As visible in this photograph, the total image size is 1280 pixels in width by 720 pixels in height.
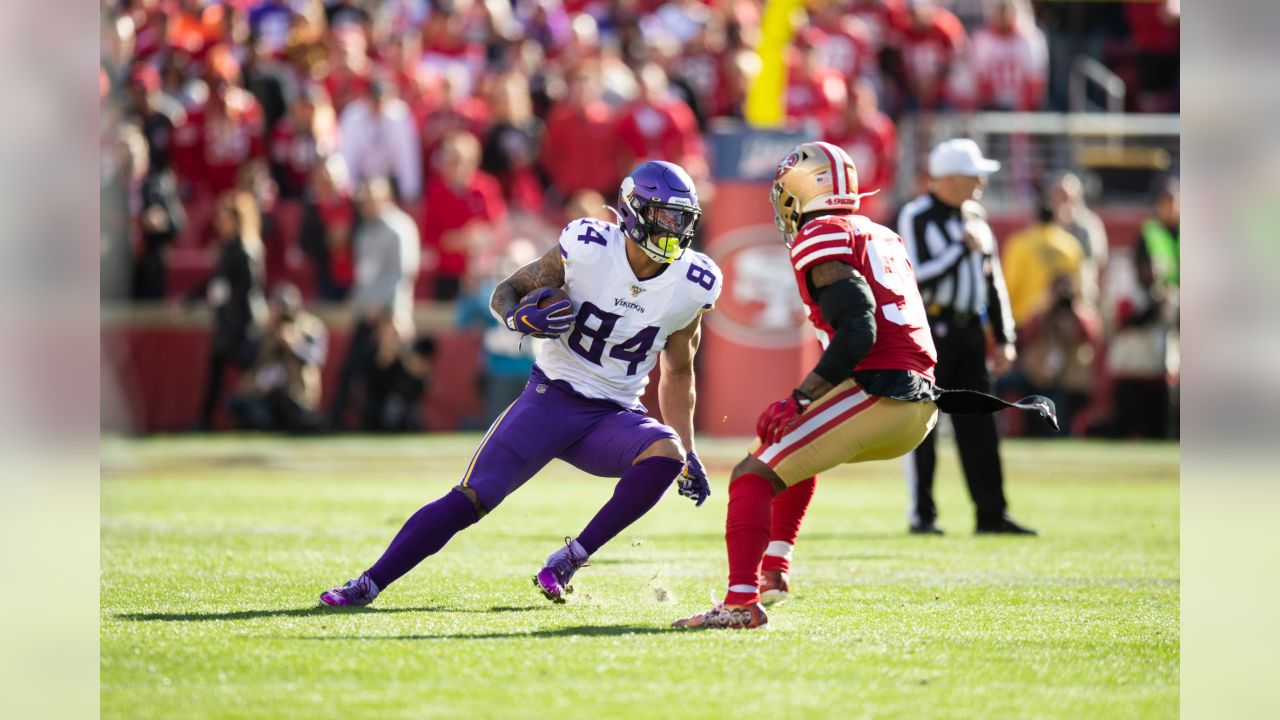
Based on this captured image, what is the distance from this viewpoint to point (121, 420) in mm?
15109

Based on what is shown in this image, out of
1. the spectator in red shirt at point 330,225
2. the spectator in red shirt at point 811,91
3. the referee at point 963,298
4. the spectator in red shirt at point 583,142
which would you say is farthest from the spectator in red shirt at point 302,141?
the referee at point 963,298

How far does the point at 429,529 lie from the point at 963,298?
4.15 meters

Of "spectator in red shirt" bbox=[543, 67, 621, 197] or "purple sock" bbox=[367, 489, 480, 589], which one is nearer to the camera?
"purple sock" bbox=[367, 489, 480, 589]

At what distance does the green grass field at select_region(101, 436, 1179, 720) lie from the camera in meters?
4.99

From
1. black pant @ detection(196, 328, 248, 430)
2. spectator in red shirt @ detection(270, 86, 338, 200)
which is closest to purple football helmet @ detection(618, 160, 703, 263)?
black pant @ detection(196, 328, 248, 430)

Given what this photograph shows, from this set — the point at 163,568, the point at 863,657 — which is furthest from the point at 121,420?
the point at 863,657

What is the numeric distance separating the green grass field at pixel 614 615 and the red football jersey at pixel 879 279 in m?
0.97

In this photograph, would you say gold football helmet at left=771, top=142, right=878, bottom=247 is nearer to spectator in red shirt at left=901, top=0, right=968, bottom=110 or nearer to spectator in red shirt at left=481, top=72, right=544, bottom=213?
spectator in red shirt at left=481, top=72, right=544, bottom=213

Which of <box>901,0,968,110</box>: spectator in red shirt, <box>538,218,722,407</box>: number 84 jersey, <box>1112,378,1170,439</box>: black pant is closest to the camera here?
<box>538,218,722,407</box>: number 84 jersey

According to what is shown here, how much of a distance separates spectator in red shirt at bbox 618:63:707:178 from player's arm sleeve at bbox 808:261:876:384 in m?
9.27
